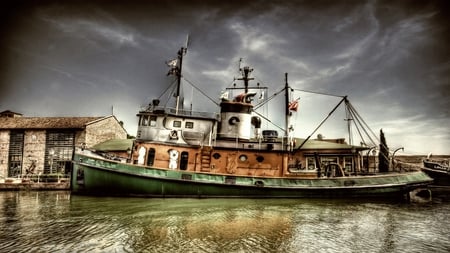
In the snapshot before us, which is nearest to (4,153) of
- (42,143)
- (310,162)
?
(42,143)

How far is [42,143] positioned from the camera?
3002 centimetres

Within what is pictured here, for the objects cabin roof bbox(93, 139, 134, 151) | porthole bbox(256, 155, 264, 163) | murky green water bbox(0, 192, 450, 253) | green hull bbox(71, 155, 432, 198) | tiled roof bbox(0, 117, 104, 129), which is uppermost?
tiled roof bbox(0, 117, 104, 129)

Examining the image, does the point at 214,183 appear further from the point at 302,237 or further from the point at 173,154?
the point at 302,237

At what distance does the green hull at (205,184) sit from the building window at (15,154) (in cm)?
Result: 1914

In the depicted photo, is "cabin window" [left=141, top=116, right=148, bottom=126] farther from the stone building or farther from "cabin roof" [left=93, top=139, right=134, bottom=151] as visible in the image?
the stone building

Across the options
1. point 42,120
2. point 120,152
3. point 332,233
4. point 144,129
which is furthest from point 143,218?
point 42,120

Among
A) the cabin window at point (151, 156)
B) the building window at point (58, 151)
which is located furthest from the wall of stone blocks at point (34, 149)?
the cabin window at point (151, 156)

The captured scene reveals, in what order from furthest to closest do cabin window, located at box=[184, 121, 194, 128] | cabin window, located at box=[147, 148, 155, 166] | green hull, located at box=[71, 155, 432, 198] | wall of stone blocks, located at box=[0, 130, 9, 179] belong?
wall of stone blocks, located at box=[0, 130, 9, 179]
cabin window, located at box=[184, 121, 194, 128]
cabin window, located at box=[147, 148, 155, 166]
green hull, located at box=[71, 155, 432, 198]

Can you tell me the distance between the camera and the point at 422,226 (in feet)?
32.7

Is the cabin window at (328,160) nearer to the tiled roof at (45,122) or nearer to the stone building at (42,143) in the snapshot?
the stone building at (42,143)

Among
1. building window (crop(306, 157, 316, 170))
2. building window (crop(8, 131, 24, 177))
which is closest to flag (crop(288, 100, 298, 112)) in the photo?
building window (crop(306, 157, 316, 170))

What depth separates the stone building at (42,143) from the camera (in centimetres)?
2964

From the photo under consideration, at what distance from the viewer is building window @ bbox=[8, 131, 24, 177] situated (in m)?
30.2

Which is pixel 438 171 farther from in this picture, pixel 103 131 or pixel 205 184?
pixel 103 131
